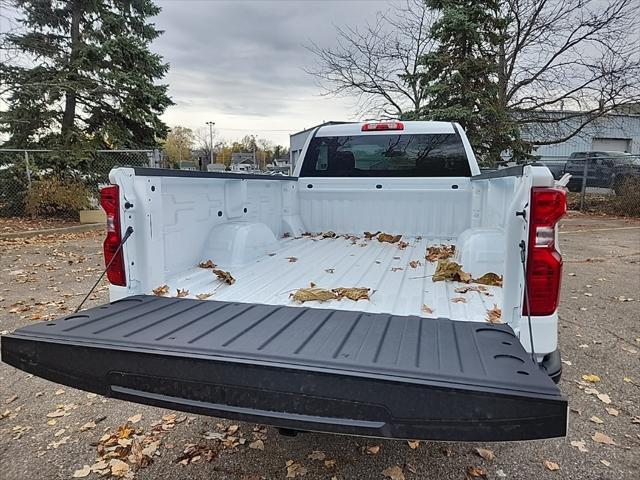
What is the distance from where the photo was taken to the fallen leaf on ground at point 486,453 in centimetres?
247

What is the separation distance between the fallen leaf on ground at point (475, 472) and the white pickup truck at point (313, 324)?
0.80 metres

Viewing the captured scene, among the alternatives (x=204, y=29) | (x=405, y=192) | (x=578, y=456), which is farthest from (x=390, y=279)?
(x=204, y=29)

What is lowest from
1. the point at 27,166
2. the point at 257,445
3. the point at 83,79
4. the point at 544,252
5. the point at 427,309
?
the point at 257,445

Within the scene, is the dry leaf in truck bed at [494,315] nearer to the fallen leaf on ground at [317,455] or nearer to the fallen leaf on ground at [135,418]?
the fallen leaf on ground at [317,455]

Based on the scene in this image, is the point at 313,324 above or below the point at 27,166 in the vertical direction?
below

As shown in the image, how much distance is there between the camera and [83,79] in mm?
12695

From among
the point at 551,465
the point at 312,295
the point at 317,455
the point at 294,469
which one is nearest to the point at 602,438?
the point at 551,465

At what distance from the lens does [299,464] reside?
7.93 ft

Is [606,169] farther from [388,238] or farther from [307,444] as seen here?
[307,444]

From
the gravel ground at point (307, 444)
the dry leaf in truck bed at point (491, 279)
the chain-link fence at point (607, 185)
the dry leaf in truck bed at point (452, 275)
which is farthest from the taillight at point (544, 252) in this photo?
the chain-link fence at point (607, 185)

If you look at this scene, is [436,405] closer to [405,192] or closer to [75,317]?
[75,317]

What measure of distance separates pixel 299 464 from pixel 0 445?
1.83 meters

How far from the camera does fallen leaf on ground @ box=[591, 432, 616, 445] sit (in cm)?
259

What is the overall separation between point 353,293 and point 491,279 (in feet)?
2.84
